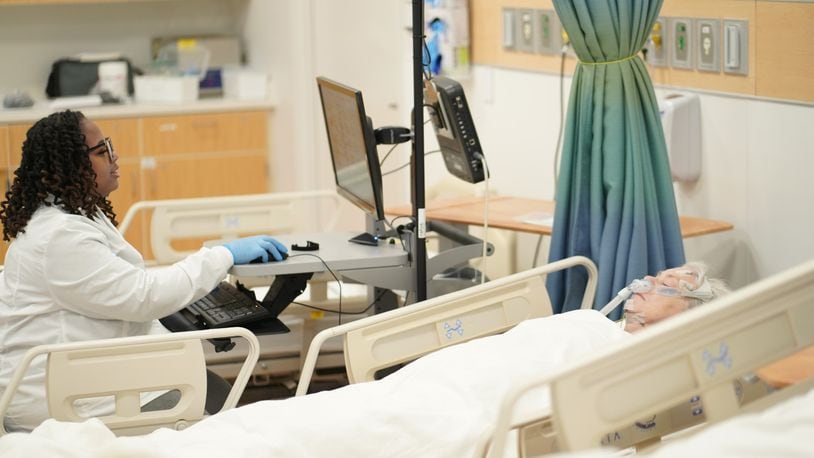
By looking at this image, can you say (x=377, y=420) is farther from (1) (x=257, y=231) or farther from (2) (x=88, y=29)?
(2) (x=88, y=29)

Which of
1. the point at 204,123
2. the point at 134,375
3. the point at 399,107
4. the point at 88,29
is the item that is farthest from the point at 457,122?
the point at 88,29

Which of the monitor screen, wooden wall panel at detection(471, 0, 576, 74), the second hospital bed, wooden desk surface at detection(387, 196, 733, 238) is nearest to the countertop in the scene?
wooden wall panel at detection(471, 0, 576, 74)

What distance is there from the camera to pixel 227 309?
11.0 ft

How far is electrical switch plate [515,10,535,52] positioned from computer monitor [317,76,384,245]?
1.30 m

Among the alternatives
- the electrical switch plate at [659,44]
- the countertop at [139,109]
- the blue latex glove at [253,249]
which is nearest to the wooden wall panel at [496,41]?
the electrical switch plate at [659,44]

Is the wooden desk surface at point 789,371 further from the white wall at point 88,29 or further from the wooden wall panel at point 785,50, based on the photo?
the white wall at point 88,29

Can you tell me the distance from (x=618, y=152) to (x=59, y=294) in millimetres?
1623

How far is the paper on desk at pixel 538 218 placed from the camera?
3932 millimetres

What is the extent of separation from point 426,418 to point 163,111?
387cm

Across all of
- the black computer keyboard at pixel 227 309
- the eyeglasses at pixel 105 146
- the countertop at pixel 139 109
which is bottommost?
the black computer keyboard at pixel 227 309

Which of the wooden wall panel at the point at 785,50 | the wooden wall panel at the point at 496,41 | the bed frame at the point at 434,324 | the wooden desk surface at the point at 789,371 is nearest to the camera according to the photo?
the wooden desk surface at the point at 789,371

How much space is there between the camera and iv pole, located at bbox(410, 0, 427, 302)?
10.6ft

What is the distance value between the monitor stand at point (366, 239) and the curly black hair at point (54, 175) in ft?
2.80

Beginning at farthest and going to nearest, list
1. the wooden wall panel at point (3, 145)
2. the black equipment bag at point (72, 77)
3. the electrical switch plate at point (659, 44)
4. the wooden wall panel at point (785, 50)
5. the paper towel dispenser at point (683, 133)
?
the black equipment bag at point (72, 77), the wooden wall panel at point (3, 145), the electrical switch plate at point (659, 44), the paper towel dispenser at point (683, 133), the wooden wall panel at point (785, 50)
